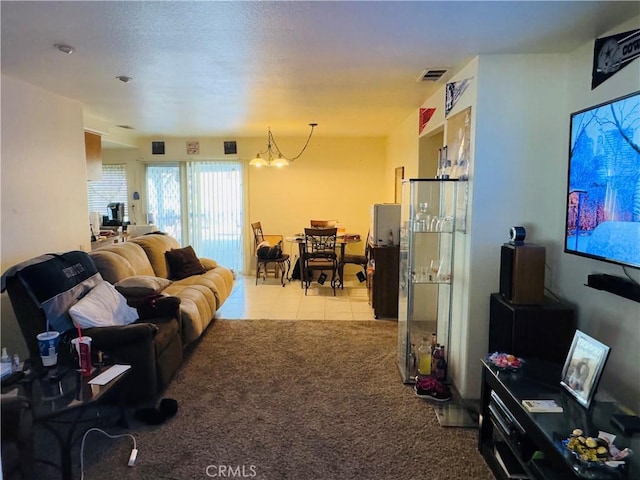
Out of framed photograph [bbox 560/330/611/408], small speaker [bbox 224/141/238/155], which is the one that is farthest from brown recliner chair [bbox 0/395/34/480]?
small speaker [bbox 224/141/238/155]

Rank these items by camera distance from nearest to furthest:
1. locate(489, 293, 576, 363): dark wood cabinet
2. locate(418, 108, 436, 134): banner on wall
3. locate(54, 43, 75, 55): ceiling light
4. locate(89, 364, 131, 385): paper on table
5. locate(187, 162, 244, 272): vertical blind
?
locate(89, 364, 131, 385): paper on table
locate(489, 293, 576, 363): dark wood cabinet
locate(54, 43, 75, 55): ceiling light
locate(418, 108, 436, 134): banner on wall
locate(187, 162, 244, 272): vertical blind

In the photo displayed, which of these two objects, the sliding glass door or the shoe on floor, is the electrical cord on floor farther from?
the sliding glass door

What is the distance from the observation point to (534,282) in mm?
2445

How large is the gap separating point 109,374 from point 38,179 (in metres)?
2.19

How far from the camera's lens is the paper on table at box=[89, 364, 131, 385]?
7.02ft

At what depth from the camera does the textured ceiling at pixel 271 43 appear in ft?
6.66

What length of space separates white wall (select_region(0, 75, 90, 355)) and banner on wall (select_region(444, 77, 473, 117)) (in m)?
3.46

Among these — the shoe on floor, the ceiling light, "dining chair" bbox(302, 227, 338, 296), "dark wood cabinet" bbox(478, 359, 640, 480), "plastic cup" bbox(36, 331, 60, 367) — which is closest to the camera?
"dark wood cabinet" bbox(478, 359, 640, 480)

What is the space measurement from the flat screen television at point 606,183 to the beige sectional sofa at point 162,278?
2950 millimetres

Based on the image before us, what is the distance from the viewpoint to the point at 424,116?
4160mm

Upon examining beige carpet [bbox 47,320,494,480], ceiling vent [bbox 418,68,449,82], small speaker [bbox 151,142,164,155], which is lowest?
beige carpet [bbox 47,320,494,480]

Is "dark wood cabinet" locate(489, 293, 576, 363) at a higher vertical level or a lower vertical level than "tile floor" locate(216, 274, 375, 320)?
higher

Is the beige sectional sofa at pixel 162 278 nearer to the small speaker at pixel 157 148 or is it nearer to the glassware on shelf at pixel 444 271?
the glassware on shelf at pixel 444 271

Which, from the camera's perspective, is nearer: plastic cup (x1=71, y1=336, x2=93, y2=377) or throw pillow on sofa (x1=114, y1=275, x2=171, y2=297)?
plastic cup (x1=71, y1=336, x2=93, y2=377)
